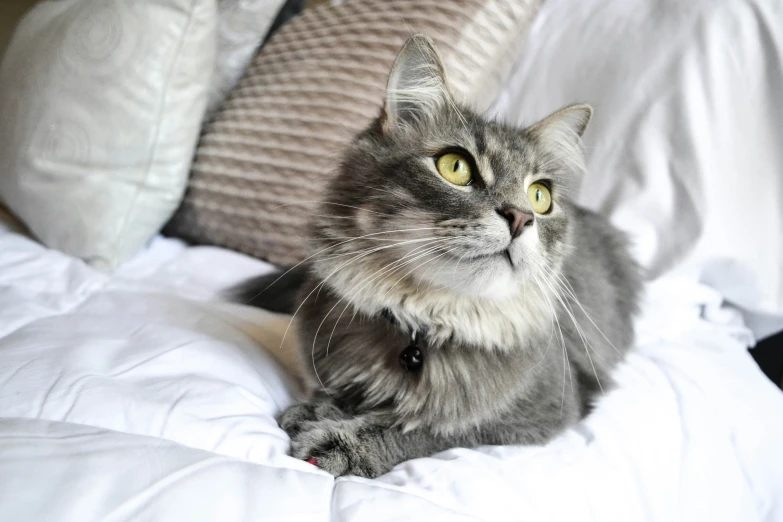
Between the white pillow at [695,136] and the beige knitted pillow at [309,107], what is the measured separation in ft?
0.98

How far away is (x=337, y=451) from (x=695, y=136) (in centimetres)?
115

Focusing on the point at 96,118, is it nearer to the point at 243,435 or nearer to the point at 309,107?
the point at 309,107

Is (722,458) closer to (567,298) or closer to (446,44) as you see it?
(567,298)

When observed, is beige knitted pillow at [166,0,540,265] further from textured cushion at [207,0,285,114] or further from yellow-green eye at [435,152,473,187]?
yellow-green eye at [435,152,473,187]

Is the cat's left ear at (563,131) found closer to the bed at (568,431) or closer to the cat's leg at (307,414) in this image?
the bed at (568,431)

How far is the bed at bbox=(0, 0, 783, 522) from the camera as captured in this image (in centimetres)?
55

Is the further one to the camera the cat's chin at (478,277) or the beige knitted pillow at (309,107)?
the beige knitted pillow at (309,107)

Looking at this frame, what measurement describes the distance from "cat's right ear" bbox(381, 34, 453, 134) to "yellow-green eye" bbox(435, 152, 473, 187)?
0.44 feet

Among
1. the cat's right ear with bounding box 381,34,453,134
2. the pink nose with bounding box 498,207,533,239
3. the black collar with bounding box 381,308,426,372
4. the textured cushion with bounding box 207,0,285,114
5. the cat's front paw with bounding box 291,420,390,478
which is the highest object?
the cat's right ear with bounding box 381,34,453,134

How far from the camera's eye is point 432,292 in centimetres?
81

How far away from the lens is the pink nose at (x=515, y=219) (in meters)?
0.74

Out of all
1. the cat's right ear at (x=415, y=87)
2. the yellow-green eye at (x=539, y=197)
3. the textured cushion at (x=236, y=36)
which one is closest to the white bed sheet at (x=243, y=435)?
the yellow-green eye at (x=539, y=197)

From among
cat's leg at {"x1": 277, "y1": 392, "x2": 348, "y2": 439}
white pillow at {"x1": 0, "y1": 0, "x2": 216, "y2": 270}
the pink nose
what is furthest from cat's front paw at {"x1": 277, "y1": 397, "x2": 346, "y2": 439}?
white pillow at {"x1": 0, "y1": 0, "x2": 216, "y2": 270}

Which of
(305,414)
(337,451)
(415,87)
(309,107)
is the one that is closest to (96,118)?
(309,107)
